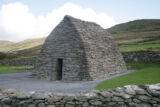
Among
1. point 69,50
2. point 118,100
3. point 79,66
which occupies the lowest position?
point 118,100

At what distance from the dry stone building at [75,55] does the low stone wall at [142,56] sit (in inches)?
282

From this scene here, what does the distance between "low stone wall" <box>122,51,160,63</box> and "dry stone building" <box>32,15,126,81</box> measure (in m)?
7.17

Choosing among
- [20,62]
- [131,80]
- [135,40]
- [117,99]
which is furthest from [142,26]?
[117,99]

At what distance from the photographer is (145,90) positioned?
7344 mm

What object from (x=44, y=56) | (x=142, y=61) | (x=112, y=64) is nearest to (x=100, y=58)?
(x=112, y=64)

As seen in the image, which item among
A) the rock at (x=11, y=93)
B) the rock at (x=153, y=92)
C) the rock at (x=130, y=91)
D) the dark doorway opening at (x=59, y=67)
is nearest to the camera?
the rock at (x=153, y=92)

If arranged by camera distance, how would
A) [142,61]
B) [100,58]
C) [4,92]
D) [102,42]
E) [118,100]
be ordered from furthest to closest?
[142,61], [102,42], [100,58], [4,92], [118,100]

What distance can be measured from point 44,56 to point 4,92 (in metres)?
10.1

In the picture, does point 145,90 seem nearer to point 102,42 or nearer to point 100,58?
point 100,58

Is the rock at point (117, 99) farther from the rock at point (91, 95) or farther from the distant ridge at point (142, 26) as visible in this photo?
the distant ridge at point (142, 26)

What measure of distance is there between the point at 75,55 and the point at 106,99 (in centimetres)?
909

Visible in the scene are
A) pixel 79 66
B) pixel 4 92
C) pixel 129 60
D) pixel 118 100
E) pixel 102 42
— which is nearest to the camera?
pixel 118 100

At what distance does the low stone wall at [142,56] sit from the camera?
24.3 metres

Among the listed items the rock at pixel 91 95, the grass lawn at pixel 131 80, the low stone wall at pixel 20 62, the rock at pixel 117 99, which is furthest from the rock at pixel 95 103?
the low stone wall at pixel 20 62
